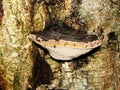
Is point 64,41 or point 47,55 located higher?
point 64,41

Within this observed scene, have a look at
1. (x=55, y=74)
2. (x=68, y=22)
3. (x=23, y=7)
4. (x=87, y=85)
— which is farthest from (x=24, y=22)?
(x=87, y=85)

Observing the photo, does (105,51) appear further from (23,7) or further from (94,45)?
(23,7)

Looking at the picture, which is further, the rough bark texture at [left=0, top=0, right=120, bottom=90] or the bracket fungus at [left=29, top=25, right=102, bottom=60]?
the rough bark texture at [left=0, top=0, right=120, bottom=90]

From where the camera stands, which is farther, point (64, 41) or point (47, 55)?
point (47, 55)

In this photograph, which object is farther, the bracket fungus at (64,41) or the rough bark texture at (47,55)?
the rough bark texture at (47,55)
